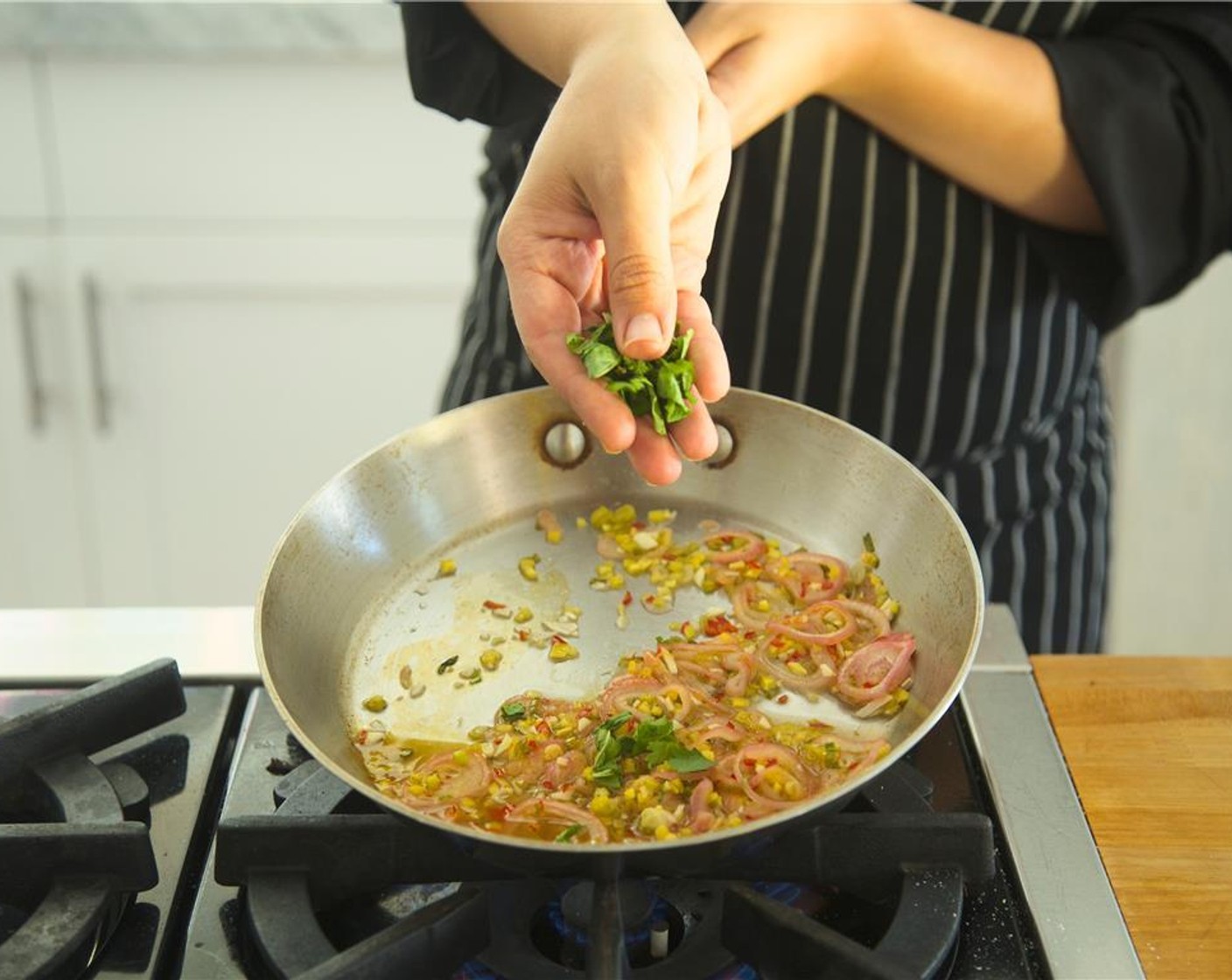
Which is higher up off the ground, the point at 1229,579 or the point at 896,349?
the point at 896,349

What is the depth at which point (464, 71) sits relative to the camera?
3.63 ft

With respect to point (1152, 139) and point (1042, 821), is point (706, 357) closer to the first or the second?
point (1042, 821)

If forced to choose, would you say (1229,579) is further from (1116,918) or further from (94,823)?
(94,823)

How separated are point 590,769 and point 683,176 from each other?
1.15 ft

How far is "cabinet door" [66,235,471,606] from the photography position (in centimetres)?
190

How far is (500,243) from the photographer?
2.82 feet

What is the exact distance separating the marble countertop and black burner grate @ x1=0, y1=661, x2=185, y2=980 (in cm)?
112

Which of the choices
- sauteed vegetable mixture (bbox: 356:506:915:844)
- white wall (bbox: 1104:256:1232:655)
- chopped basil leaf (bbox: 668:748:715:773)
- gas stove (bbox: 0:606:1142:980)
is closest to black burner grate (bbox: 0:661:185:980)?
gas stove (bbox: 0:606:1142:980)

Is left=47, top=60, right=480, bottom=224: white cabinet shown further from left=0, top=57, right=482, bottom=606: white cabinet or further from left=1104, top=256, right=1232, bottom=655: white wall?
left=1104, top=256, right=1232, bottom=655: white wall

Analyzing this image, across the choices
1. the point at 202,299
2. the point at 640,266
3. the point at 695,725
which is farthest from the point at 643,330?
the point at 202,299

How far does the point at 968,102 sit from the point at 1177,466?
99cm

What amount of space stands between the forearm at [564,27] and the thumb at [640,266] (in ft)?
0.50

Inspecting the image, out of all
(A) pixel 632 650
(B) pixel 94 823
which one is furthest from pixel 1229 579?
(B) pixel 94 823

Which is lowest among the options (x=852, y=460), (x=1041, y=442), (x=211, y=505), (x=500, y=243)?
(x=211, y=505)
